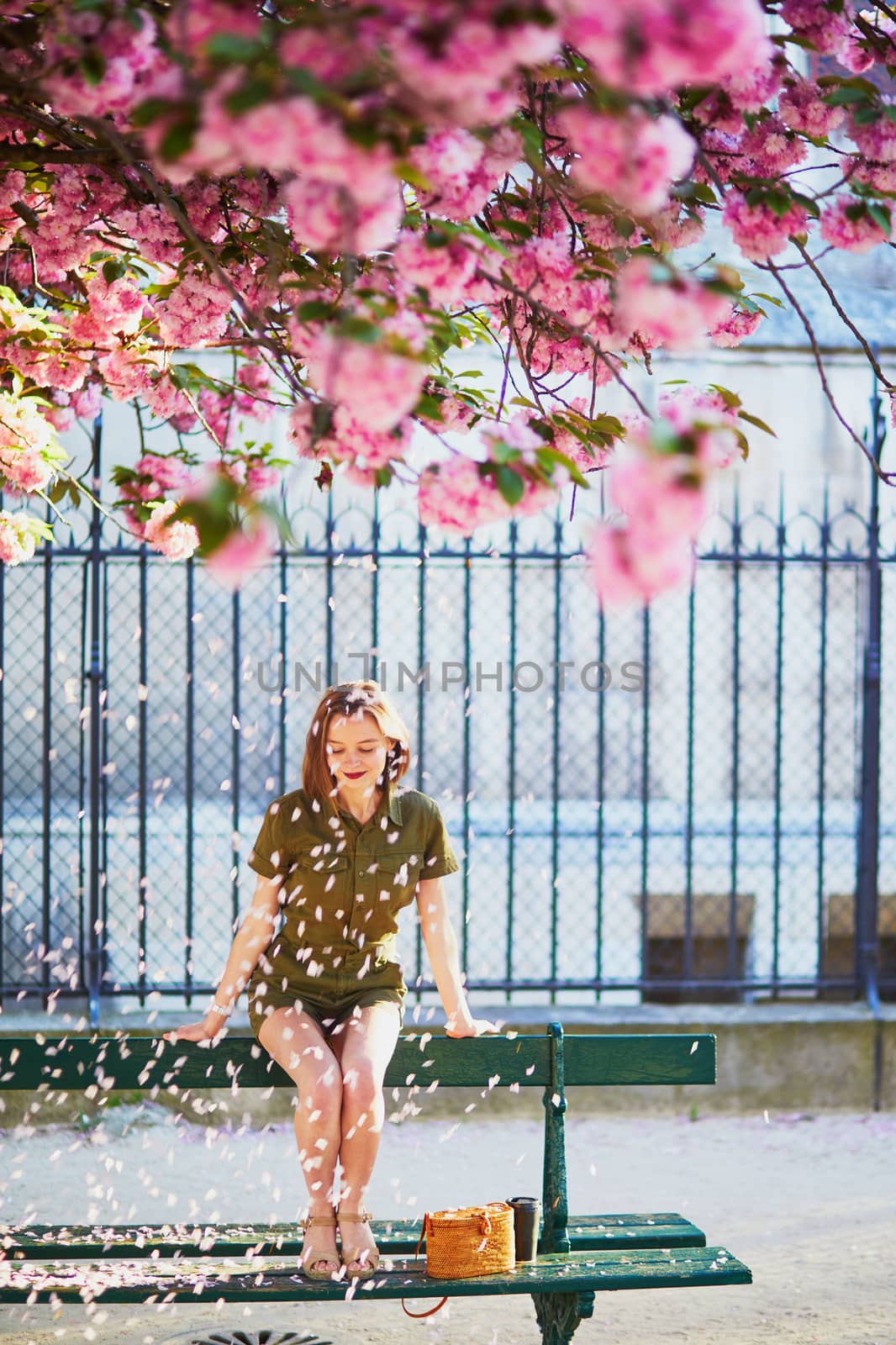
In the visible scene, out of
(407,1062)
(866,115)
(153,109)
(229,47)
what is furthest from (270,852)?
(229,47)

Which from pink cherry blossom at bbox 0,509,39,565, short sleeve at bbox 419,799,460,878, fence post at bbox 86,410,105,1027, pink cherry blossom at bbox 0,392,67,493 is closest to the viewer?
Answer: short sleeve at bbox 419,799,460,878

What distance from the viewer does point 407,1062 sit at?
132 inches

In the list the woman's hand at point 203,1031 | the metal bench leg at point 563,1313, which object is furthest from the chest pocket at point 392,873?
the metal bench leg at point 563,1313

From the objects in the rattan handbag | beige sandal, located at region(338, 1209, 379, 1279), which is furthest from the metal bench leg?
beige sandal, located at region(338, 1209, 379, 1279)

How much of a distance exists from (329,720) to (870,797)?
361 centimetres

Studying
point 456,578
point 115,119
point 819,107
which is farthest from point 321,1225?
point 456,578

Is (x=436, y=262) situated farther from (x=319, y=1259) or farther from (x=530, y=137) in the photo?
(x=319, y=1259)

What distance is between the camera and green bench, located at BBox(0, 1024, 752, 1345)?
116 inches

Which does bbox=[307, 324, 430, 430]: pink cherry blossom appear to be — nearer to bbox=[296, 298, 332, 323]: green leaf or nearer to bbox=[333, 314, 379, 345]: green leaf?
bbox=[333, 314, 379, 345]: green leaf

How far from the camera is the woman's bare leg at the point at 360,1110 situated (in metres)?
3.03

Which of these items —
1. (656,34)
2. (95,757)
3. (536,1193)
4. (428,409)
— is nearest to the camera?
(656,34)

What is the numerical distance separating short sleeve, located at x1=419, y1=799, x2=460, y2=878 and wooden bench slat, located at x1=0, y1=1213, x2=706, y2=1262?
828 mm

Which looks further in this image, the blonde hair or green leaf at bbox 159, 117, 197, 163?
the blonde hair

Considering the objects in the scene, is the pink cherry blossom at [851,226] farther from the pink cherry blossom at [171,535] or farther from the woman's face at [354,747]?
the pink cherry blossom at [171,535]
